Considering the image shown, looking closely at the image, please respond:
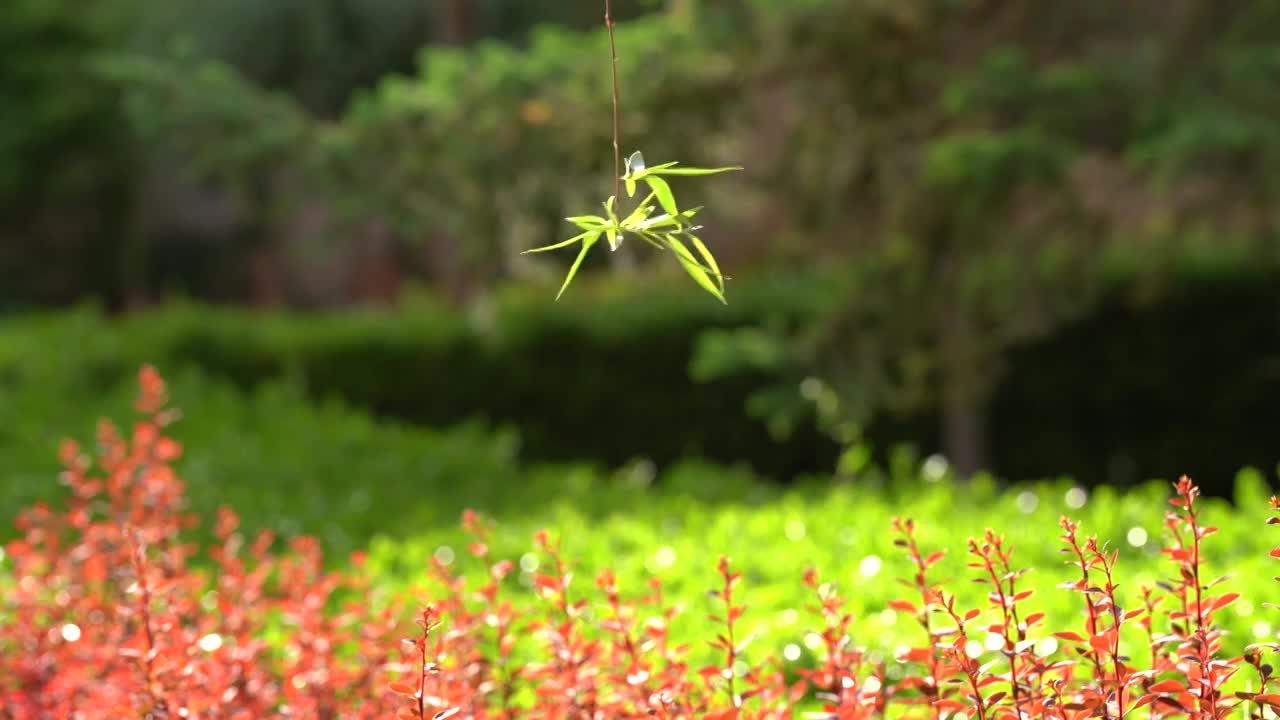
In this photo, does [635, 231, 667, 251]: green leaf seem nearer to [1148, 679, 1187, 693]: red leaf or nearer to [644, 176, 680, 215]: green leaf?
[644, 176, 680, 215]: green leaf

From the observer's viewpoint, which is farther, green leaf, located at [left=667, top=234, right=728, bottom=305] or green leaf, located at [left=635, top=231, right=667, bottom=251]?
green leaf, located at [left=635, top=231, right=667, bottom=251]

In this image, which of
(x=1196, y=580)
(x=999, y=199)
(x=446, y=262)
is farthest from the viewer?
(x=446, y=262)

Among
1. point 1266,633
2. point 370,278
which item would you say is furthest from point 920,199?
point 370,278

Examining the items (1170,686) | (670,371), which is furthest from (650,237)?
(670,371)

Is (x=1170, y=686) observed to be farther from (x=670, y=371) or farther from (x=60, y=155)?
(x=60, y=155)

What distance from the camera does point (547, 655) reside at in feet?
11.1

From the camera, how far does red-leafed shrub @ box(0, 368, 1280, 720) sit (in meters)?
2.09

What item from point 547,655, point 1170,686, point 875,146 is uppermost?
point 875,146

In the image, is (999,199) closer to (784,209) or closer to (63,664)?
(784,209)

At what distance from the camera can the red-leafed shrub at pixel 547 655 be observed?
209cm

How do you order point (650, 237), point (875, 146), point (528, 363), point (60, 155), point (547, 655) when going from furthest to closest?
1. point (60, 155)
2. point (528, 363)
3. point (875, 146)
4. point (547, 655)
5. point (650, 237)

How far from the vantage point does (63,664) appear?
11.7 feet

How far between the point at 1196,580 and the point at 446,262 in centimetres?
1582

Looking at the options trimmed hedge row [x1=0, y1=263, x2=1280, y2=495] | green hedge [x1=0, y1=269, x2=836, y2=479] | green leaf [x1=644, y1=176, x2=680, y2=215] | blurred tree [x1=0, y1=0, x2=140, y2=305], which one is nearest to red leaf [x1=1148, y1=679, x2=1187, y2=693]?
green leaf [x1=644, y1=176, x2=680, y2=215]
